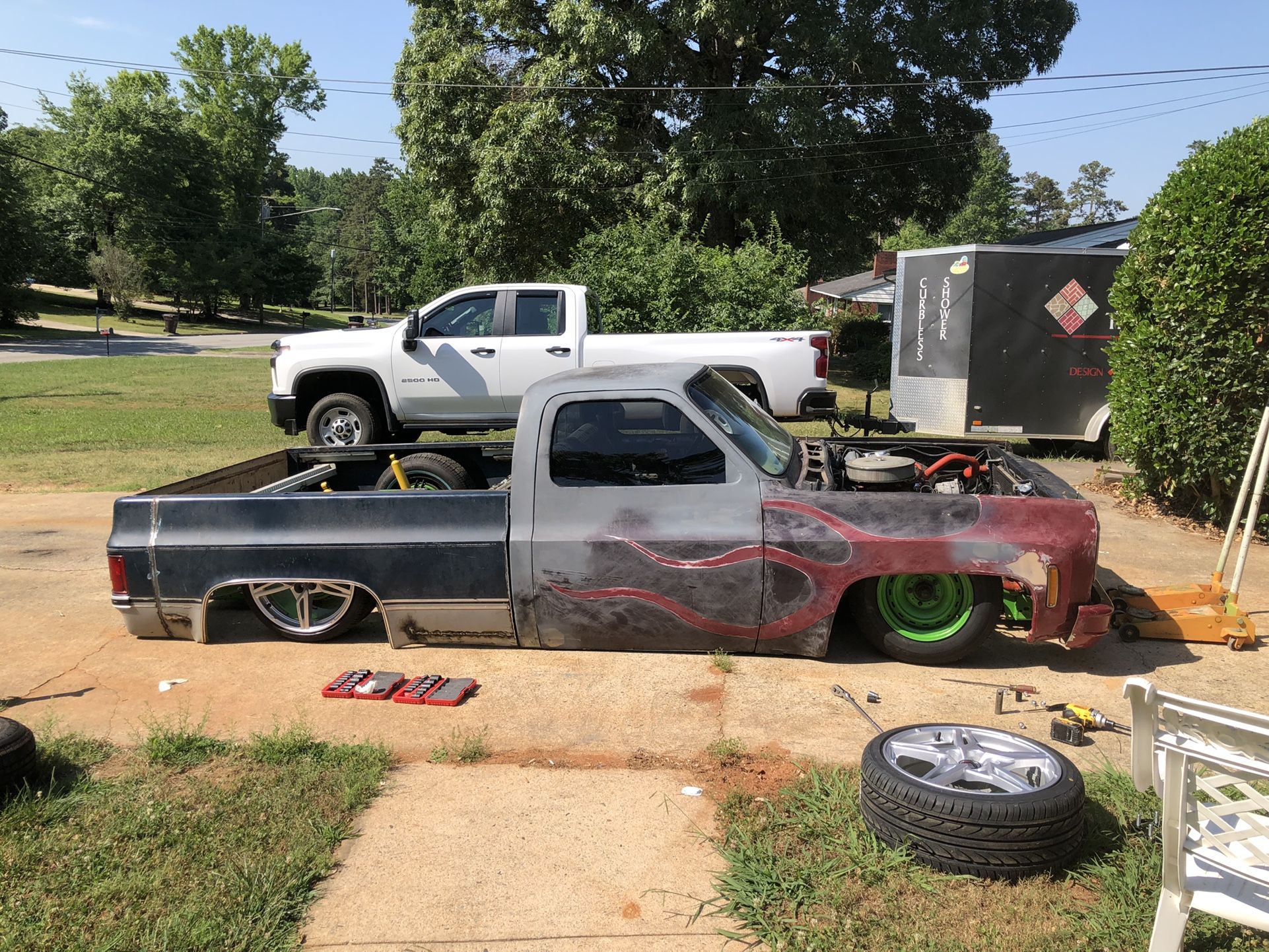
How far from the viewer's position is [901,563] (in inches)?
190

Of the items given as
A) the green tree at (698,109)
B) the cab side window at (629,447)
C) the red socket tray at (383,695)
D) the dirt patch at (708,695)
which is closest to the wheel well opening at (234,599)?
the red socket tray at (383,695)

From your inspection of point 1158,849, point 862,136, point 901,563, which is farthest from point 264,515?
point 862,136

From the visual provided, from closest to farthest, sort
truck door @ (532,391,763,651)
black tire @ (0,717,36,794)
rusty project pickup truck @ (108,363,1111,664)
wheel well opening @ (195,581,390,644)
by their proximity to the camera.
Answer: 1. black tire @ (0,717,36,794)
2. rusty project pickup truck @ (108,363,1111,664)
3. truck door @ (532,391,763,651)
4. wheel well opening @ (195,581,390,644)

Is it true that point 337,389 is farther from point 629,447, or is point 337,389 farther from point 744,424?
point 744,424

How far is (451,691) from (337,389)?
708cm

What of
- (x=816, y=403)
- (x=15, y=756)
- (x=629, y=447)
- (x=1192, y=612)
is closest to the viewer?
(x=15, y=756)

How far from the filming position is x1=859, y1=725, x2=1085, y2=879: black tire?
3133mm

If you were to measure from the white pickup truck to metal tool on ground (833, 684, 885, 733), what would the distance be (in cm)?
607

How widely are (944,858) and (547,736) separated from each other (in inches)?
74.7

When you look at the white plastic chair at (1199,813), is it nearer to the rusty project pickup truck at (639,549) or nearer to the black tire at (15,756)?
the rusty project pickup truck at (639,549)

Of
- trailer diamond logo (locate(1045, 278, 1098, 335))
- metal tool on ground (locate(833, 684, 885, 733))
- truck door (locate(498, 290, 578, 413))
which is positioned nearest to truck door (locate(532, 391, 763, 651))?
metal tool on ground (locate(833, 684, 885, 733))

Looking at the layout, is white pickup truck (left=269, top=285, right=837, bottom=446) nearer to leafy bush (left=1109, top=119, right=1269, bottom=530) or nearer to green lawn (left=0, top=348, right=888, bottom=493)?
green lawn (left=0, top=348, right=888, bottom=493)

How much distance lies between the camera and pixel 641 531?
5000mm

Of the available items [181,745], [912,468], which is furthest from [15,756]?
[912,468]
